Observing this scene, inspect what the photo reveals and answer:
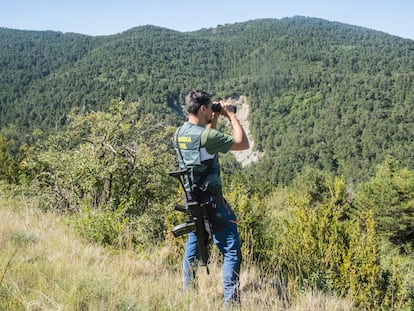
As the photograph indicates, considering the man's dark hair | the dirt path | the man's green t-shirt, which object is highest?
the man's dark hair

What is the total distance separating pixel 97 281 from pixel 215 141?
1221mm

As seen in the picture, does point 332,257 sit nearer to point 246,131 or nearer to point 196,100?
point 196,100

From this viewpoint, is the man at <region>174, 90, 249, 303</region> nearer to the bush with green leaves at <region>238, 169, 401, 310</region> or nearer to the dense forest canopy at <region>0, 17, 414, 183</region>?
the bush with green leaves at <region>238, 169, 401, 310</region>

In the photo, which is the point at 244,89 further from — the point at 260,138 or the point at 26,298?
the point at 26,298

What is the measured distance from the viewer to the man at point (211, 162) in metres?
2.69

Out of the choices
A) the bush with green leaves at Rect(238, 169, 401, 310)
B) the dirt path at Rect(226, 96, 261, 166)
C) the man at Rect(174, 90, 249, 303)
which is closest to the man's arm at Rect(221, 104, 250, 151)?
the man at Rect(174, 90, 249, 303)

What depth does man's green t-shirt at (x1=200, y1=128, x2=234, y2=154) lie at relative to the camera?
269cm

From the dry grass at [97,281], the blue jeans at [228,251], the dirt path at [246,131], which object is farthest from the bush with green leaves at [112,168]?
the dirt path at [246,131]

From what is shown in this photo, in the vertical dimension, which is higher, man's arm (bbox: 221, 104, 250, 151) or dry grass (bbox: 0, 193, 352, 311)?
man's arm (bbox: 221, 104, 250, 151)

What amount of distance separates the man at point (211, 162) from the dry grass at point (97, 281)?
263mm

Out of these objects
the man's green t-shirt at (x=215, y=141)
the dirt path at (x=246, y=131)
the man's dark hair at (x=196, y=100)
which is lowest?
the dirt path at (x=246, y=131)

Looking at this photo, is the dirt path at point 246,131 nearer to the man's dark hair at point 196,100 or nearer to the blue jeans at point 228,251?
the man's dark hair at point 196,100

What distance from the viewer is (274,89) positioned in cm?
13988

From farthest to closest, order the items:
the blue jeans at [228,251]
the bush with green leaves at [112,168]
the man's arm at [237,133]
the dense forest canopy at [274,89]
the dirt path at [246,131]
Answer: the dirt path at [246,131] → the dense forest canopy at [274,89] → the bush with green leaves at [112,168] → the man's arm at [237,133] → the blue jeans at [228,251]
